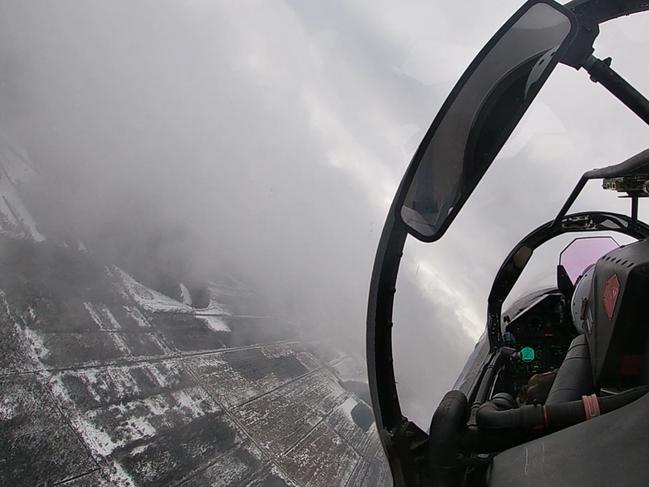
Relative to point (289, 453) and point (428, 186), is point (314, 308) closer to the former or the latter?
point (289, 453)

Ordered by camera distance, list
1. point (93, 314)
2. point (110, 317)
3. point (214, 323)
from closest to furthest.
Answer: point (93, 314)
point (110, 317)
point (214, 323)

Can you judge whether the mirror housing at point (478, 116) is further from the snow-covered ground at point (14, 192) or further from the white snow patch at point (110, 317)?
the snow-covered ground at point (14, 192)

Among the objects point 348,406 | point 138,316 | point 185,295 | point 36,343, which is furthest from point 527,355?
point 185,295

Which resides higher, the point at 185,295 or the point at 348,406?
the point at 185,295

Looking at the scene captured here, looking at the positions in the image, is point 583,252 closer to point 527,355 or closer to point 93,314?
point 527,355

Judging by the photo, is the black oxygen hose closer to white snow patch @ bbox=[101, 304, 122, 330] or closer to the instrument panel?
the instrument panel

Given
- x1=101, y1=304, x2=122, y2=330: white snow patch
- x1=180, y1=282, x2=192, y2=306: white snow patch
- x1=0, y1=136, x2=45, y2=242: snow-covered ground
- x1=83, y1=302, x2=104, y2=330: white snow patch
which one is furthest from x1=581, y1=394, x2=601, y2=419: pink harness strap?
x1=180, y1=282, x2=192, y2=306: white snow patch

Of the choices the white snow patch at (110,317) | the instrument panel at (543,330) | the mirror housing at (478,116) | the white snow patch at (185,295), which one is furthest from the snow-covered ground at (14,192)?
the mirror housing at (478,116)

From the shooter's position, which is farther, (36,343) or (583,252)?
(36,343)
